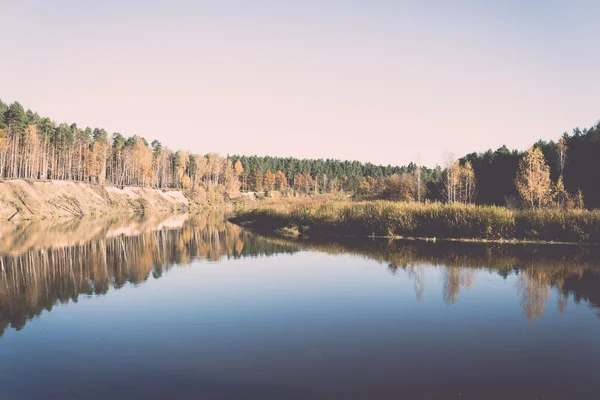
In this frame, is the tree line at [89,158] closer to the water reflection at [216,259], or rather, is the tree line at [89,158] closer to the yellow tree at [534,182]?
the water reflection at [216,259]

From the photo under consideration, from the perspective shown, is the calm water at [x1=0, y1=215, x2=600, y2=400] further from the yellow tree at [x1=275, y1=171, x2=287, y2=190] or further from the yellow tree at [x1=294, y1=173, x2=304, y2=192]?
the yellow tree at [x1=294, y1=173, x2=304, y2=192]

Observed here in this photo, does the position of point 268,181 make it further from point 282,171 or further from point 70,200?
point 70,200

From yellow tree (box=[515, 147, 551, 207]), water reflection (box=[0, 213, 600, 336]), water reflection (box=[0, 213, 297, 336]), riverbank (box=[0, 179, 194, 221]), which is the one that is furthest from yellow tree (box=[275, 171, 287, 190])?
water reflection (box=[0, 213, 600, 336])

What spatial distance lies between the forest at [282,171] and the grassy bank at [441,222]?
341 inches

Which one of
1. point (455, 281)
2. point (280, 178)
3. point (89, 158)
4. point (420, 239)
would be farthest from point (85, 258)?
point (280, 178)

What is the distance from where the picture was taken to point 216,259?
25.9 m

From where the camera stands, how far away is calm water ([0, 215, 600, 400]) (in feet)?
28.5

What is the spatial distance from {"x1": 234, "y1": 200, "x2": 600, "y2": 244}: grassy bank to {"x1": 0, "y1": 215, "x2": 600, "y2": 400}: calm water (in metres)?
5.83

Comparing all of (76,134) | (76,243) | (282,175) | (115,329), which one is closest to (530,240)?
(115,329)

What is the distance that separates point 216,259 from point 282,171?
14427cm

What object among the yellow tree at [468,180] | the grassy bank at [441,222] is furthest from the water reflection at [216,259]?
the yellow tree at [468,180]

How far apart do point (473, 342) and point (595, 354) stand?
8.55ft

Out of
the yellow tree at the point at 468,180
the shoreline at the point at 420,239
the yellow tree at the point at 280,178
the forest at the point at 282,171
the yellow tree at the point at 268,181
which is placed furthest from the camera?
the yellow tree at the point at 280,178

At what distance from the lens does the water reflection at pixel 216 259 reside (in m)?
16.2
